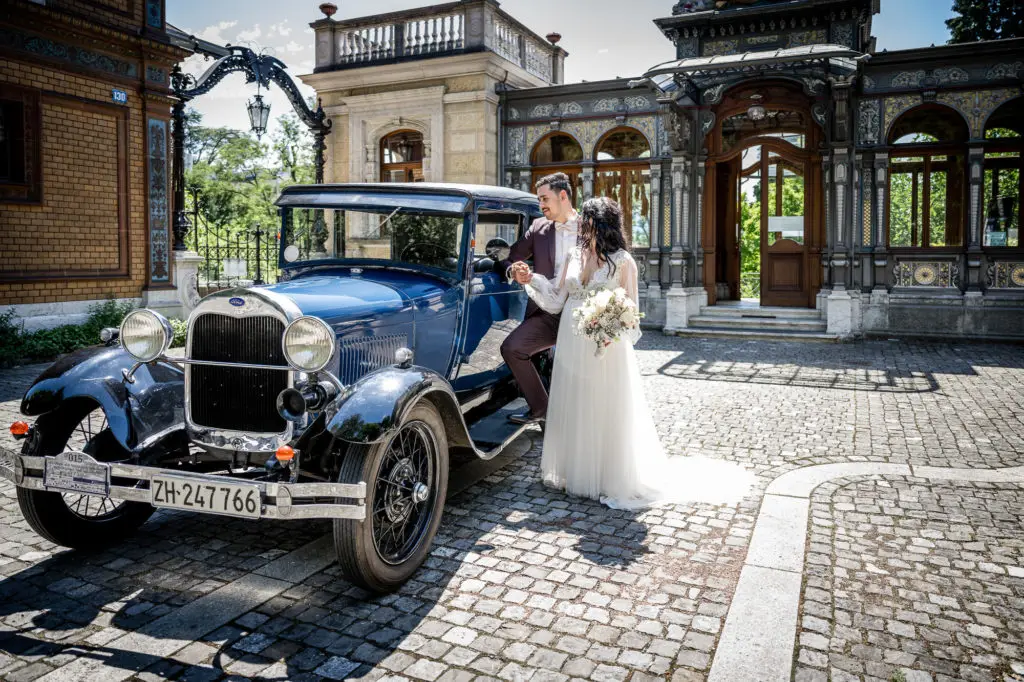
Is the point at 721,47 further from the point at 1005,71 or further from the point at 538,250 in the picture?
the point at 538,250

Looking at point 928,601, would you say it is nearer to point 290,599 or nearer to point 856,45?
point 290,599

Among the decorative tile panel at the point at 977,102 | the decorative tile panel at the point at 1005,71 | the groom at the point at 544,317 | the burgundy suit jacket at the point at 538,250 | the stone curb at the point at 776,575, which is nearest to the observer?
the stone curb at the point at 776,575

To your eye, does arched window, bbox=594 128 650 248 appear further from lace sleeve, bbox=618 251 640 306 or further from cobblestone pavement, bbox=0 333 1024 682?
lace sleeve, bbox=618 251 640 306

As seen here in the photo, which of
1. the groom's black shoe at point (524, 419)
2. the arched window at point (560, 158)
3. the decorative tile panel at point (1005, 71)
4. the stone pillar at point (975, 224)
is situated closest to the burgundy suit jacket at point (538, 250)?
the groom's black shoe at point (524, 419)

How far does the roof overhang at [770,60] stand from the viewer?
40.8 feet

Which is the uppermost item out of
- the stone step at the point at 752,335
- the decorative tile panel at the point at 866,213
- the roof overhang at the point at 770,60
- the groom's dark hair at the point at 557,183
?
the roof overhang at the point at 770,60

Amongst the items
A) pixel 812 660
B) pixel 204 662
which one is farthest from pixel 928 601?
pixel 204 662

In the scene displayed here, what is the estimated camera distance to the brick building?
10961 mm

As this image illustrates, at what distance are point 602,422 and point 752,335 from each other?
10.2 meters

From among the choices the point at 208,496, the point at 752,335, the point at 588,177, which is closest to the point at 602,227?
the point at 208,496

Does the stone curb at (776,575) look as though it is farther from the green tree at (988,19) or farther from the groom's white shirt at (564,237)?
the green tree at (988,19)

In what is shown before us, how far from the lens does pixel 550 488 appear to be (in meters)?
5.31

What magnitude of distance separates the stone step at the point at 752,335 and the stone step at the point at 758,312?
60cm

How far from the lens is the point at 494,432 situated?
527 cm
